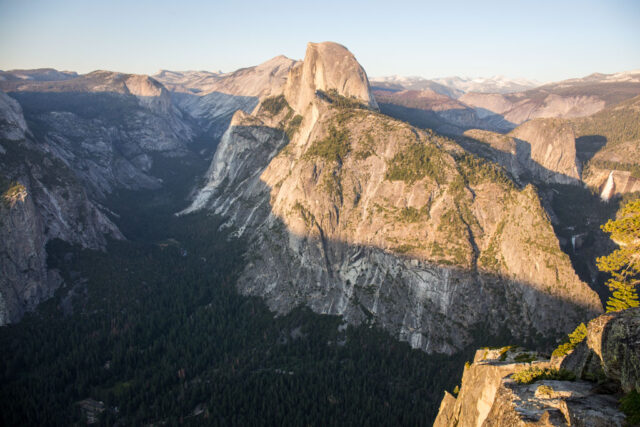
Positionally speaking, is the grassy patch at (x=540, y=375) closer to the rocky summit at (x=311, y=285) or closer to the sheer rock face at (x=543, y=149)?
the rocky summit at (x=311, y=285)

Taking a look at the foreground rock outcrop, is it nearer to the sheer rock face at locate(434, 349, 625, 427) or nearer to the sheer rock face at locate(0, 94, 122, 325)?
the sheer rock face at locate(434, 349, 625, 427)

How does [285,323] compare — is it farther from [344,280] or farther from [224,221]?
[224,221]

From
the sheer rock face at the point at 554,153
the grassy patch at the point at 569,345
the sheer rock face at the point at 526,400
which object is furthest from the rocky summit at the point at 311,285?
the sheer rock face at the point at 554,153

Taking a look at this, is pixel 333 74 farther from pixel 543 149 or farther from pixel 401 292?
pixel 401 292

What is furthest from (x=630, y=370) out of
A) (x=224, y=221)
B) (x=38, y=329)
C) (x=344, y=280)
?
(x=224, y=221)

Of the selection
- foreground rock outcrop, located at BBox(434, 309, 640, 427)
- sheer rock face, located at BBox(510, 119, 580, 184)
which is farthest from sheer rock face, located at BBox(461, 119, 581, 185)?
foreground rock outcrop, located at BBox(434, 309, 640, 427)
